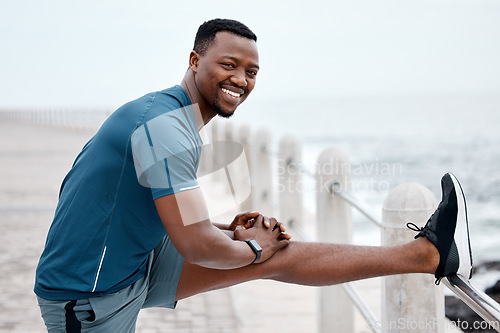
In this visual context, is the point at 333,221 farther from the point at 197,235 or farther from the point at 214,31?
the point at 197,235

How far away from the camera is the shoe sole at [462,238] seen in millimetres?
2229

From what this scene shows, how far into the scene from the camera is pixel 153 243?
2.40m

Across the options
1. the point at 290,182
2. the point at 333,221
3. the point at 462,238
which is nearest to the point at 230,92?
the point at 462,238

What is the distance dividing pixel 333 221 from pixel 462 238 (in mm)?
1528

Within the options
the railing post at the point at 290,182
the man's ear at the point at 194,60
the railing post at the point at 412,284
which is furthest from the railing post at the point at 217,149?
the railing post at the point at 412,284

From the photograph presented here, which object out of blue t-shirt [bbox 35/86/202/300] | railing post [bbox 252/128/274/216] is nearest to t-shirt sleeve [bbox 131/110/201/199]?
blue t-shirt [bbox 35/86/202/300]

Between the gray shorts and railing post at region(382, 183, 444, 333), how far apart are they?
2.89 feet

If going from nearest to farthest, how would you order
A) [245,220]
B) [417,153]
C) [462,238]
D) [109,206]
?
1. [109,206]
2. [462,238]
3. [245,220]
4. [417,153]

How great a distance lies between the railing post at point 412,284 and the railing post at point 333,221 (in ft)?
4.05

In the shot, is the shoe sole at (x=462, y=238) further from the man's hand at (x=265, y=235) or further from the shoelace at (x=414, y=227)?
the man's hand at (x=265, y=235)

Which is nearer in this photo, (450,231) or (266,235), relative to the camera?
(450,231)

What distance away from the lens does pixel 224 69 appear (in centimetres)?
248

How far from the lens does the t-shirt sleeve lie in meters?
2.07

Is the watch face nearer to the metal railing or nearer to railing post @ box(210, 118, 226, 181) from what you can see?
the metal railing
